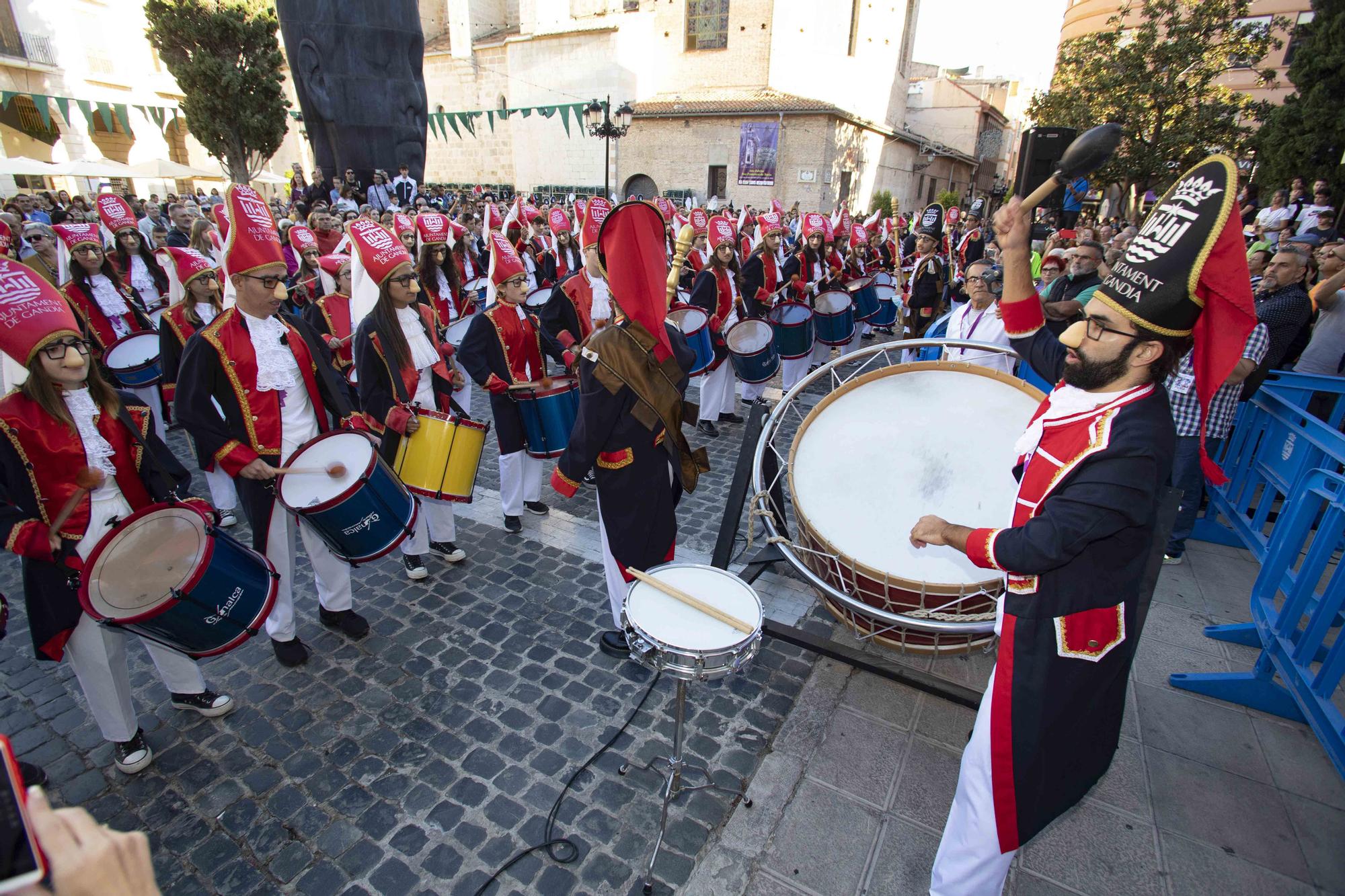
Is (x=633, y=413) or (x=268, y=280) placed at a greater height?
(x=268, y=280)

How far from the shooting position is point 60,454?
2.87 meters

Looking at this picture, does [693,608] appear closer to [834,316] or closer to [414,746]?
[414,746]

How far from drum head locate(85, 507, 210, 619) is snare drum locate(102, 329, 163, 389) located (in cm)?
399

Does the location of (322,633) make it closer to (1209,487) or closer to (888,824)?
(888,824)

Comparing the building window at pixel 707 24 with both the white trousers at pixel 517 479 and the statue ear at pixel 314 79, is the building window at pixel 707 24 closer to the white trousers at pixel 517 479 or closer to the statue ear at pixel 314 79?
the statue ear at pixel 314 79

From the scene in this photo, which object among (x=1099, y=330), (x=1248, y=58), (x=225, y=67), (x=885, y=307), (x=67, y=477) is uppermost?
(x=1248, y=58)

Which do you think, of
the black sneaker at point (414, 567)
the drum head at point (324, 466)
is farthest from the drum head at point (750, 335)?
the drum head at point (324, 466)

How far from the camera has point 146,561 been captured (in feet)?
9.41

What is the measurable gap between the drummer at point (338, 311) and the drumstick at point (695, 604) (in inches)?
204

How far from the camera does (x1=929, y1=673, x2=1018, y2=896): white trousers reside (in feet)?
7.01

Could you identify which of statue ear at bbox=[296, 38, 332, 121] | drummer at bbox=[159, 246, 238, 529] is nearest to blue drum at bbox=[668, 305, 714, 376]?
drummer at bbox=[159, 246, 238, 529]

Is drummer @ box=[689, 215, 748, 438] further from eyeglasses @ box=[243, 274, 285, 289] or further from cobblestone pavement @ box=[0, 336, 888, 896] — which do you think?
eyeglasses @ box=[243, 274, 285, 289]

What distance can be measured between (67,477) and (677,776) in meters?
3.05

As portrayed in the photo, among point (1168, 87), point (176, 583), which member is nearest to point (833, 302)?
point (176, 583)
